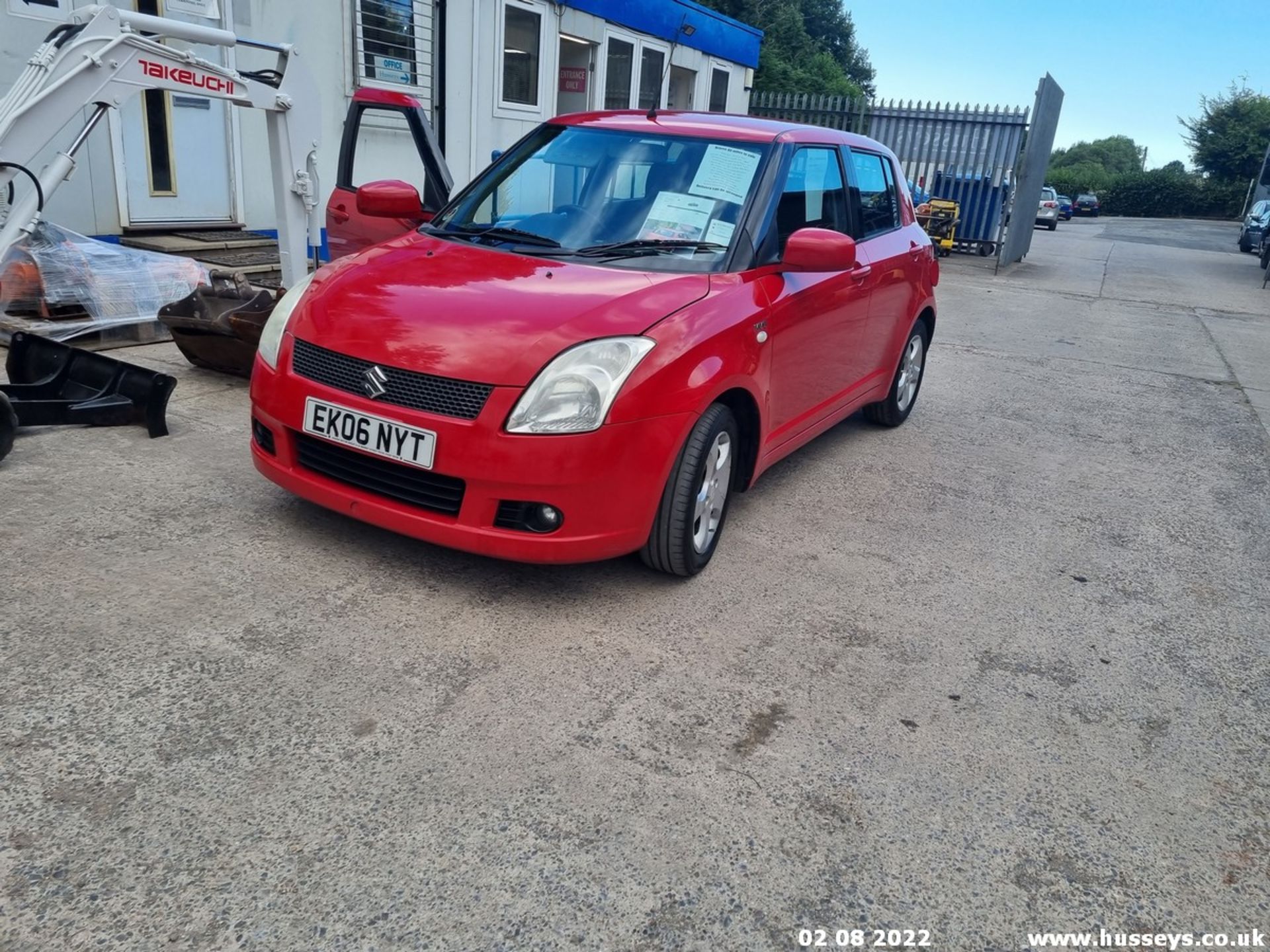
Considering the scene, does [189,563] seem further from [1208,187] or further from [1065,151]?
[1065,151]

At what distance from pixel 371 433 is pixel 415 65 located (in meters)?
8.12

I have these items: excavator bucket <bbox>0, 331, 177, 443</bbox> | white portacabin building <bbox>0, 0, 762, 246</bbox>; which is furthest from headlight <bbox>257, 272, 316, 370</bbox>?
white portacabin building <bbox>0, 0, 762, 246</bbox>

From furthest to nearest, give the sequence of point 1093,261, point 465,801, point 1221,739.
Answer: point 1093,261
point 1221,739
point 465,801

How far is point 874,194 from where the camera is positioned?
17.7 feet

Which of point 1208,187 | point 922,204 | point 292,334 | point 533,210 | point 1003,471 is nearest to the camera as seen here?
point 292,334

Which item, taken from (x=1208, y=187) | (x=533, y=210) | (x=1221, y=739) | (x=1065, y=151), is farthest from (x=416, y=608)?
(x=1065, y=151)

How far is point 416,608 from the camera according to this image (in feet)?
10.8

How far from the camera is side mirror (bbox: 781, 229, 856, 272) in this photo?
3898 millimetres

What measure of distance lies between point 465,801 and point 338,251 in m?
4.98

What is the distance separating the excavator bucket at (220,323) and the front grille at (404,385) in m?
2.27

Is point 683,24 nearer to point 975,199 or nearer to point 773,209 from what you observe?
point 975,199

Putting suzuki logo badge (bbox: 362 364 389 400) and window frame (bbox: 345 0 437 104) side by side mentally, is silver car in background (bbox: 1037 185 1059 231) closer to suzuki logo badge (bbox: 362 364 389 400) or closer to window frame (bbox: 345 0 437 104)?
window frame (bbox: 345 0 437 104)

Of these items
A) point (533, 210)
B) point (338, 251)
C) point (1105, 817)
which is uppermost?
point (533, 210)
